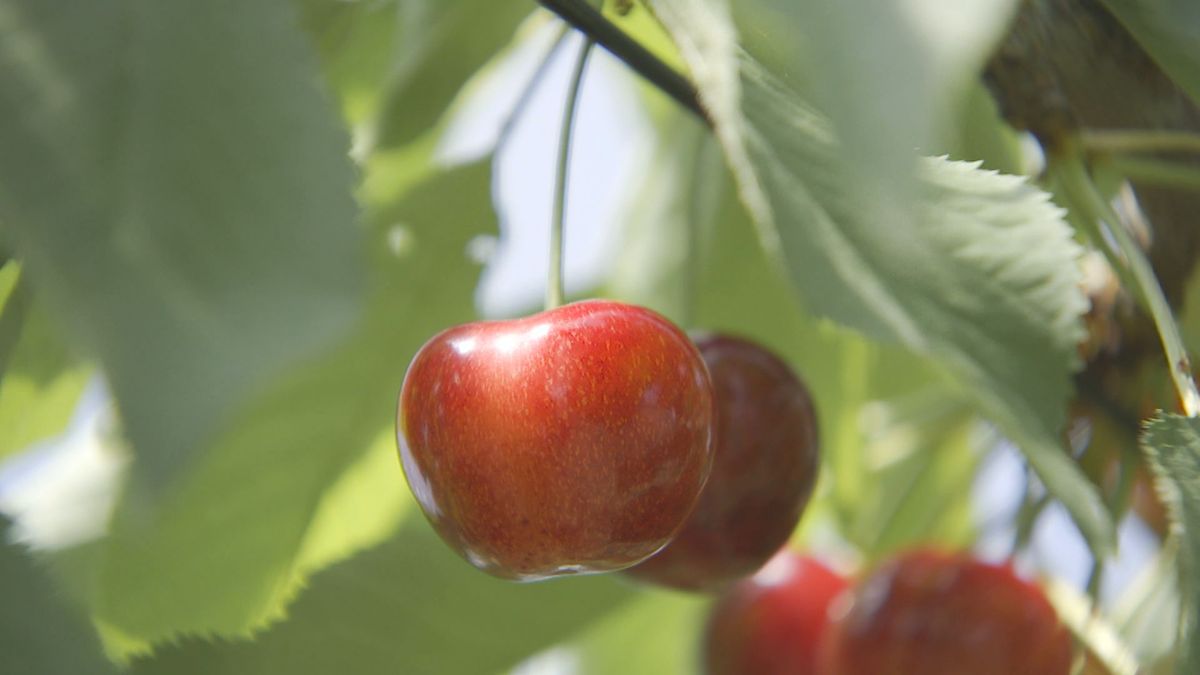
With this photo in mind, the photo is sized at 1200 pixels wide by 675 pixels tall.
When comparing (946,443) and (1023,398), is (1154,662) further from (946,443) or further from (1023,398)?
(1023,398)

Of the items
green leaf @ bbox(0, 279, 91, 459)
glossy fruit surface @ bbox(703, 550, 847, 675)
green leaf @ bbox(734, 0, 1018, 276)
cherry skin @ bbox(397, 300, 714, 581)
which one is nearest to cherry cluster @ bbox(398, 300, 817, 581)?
cherry skin @ bbox(397, 300, 714, 581)

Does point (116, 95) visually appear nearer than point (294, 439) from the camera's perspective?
Yes

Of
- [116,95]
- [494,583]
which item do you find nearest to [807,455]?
[494,583]

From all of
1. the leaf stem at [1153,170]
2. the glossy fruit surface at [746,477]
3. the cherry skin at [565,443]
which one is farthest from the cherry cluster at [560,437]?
the leaf stem at [1153,170]

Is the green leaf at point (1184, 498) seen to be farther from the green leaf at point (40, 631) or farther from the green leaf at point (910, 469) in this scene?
the green leaf at point (910, 469)

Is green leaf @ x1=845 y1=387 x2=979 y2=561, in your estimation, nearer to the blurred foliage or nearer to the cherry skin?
the blurred foliage
